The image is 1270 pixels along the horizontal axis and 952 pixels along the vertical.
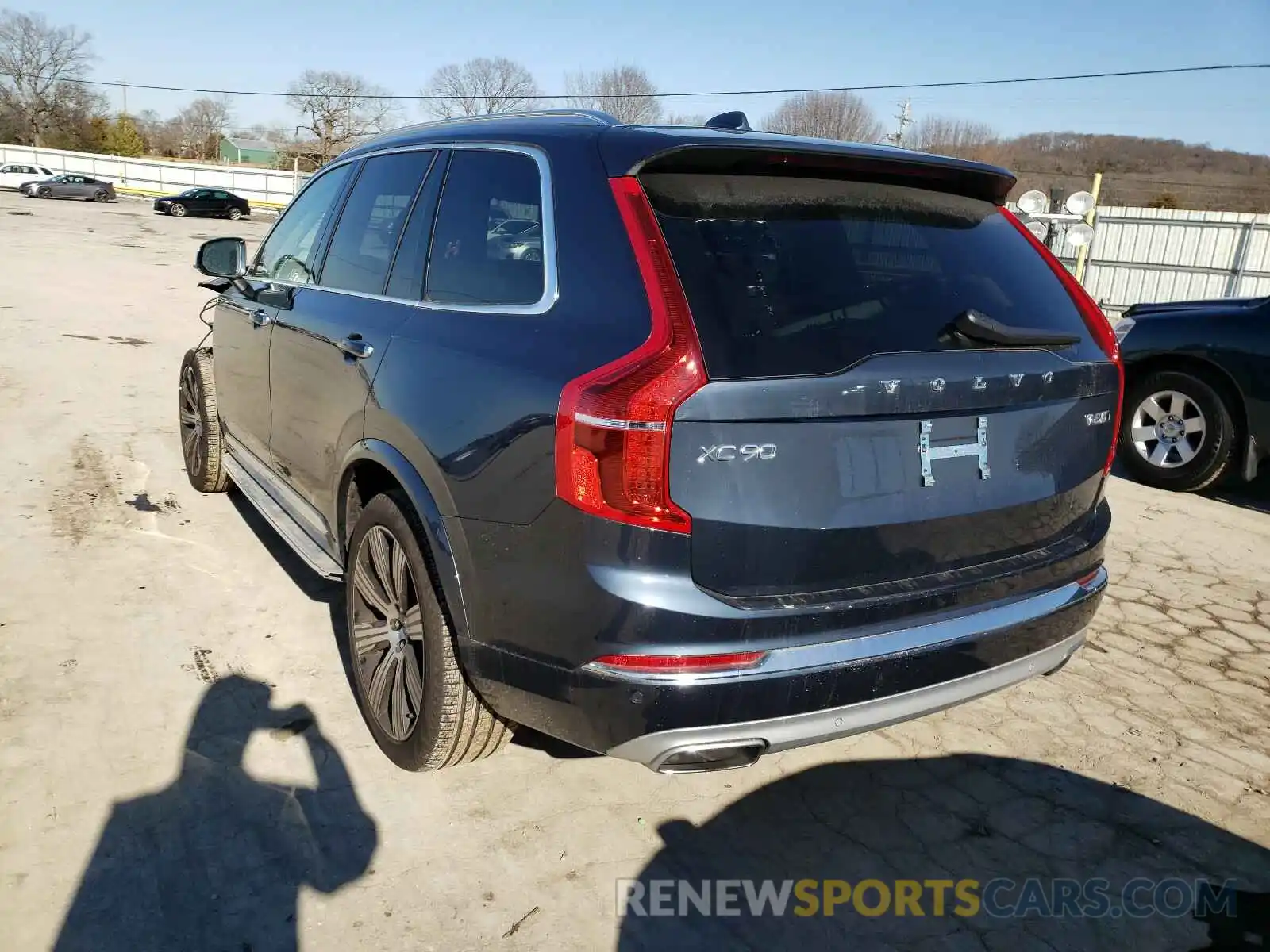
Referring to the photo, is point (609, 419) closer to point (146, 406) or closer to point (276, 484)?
point (276, 484)

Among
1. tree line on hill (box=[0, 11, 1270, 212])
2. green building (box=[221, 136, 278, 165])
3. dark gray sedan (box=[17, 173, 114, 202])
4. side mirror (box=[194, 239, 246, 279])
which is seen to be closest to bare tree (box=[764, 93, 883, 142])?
tree line on hill (box=[0, 11, 1270, 212])

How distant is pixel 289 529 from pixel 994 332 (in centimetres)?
276

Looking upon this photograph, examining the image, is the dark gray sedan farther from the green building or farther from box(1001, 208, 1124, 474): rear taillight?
box(1001, 208, 1124, 474): rear taillight

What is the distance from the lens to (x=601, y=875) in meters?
2.63

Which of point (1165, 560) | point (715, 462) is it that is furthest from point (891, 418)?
point (1165, 560)

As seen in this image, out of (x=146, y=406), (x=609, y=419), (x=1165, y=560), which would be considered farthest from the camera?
(x=146, y=406)

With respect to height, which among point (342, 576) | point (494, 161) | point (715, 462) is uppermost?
point (494, 161)

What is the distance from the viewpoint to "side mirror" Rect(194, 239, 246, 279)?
15.4 feet

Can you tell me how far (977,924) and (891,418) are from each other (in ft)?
4.45

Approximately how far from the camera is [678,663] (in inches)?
84.4

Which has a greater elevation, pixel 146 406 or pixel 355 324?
pixel 355 324

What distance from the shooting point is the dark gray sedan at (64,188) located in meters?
44.0

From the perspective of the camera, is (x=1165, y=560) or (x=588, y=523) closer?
(x=588, y=523)

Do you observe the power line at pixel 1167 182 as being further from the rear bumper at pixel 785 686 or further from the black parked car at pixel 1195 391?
the rear bumper at pixel 785 686
